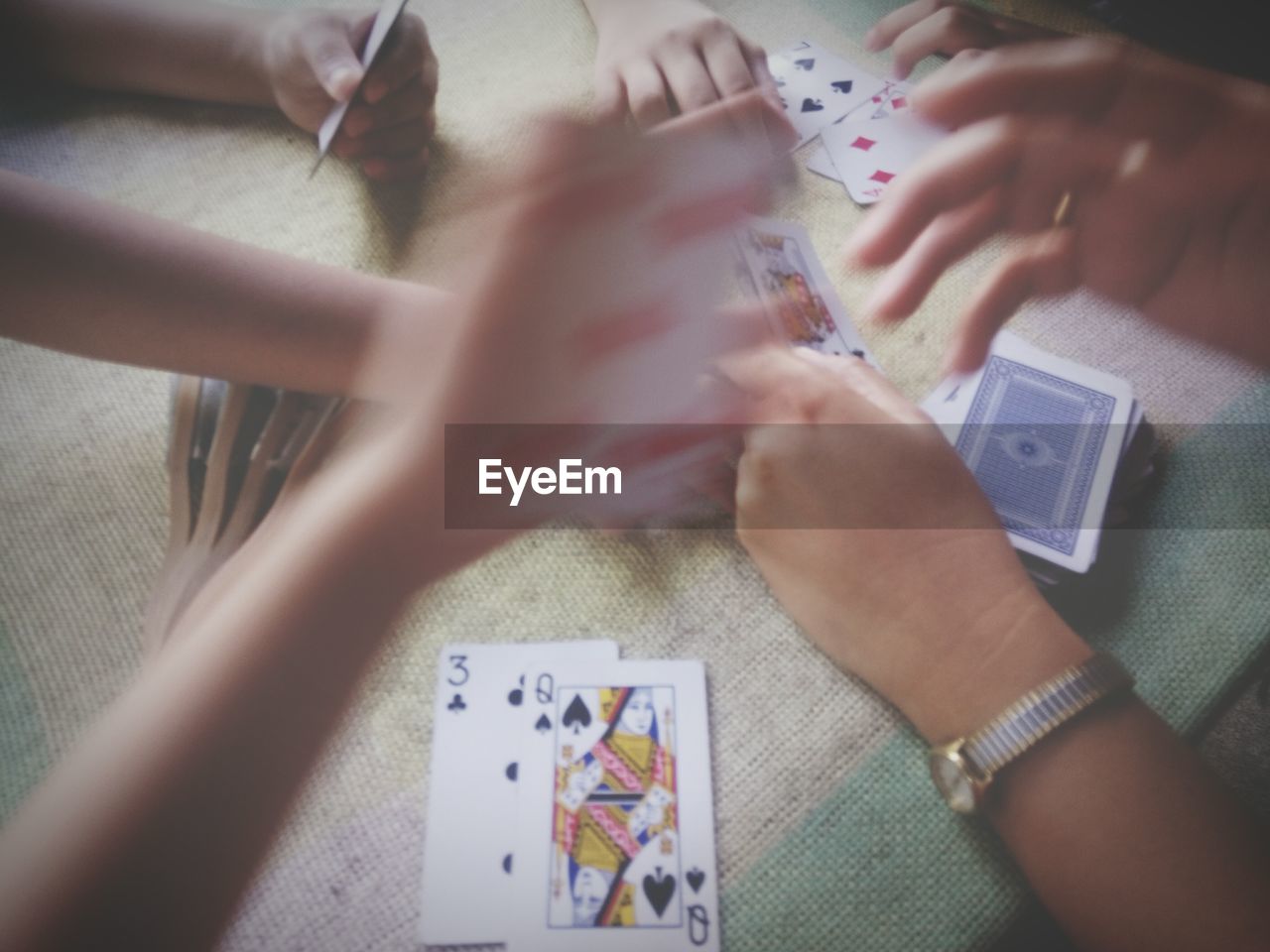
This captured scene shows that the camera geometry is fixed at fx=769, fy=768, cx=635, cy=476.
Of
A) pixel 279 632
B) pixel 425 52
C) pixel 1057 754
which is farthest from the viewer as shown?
pixel 425 52

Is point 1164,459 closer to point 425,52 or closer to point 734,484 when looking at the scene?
point 734,484

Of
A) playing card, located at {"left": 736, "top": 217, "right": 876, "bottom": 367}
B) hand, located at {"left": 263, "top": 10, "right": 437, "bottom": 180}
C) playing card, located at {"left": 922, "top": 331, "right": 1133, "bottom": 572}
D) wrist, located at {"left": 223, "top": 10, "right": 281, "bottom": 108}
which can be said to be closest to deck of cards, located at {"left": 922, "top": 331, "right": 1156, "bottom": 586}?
playing card, located at {"left": 922, "top": 331, "right": 1133, "bottom": 572}

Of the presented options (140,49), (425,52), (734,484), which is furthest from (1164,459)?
(140,49)

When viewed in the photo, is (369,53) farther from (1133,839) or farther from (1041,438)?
(1133,839)

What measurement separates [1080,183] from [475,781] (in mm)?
741

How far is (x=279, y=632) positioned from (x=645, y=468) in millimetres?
409

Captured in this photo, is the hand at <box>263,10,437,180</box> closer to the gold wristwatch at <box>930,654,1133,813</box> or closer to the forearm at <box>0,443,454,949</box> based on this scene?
the forearm at <box>0,443,454,949</box>

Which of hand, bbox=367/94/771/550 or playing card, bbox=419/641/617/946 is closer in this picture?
hand, bbox=367/94/771/550

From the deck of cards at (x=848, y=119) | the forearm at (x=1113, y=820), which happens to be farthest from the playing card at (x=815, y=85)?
the forearm at (x=1113, y=820)

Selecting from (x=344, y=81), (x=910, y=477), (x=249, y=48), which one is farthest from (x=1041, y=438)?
(x=249, y=48)

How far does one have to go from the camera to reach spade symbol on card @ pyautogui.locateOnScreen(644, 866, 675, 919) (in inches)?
25.8

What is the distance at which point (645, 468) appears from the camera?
0.77 metres

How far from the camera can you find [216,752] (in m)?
0.43

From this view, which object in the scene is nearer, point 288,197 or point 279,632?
point 279,632
